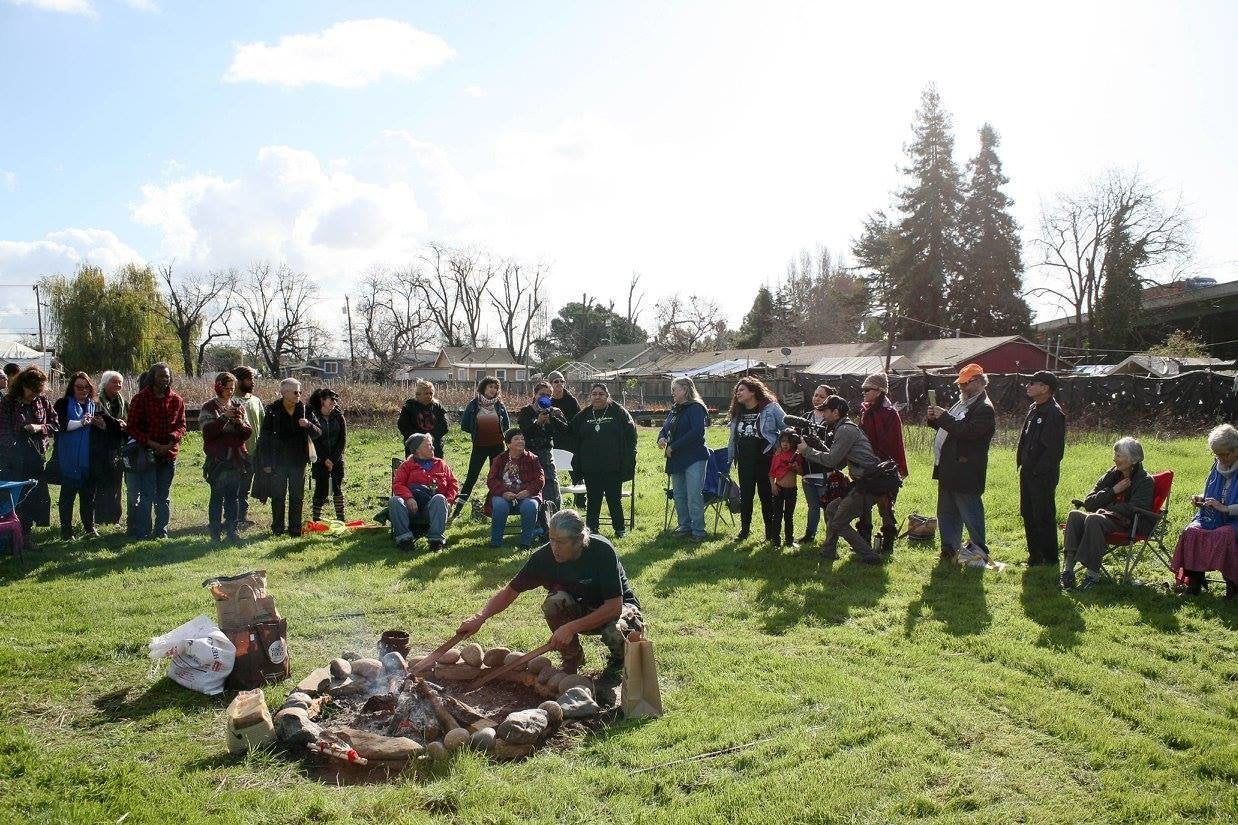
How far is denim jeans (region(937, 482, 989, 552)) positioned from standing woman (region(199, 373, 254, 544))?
22.7 feet

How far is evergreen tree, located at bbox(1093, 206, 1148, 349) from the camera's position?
120 ft

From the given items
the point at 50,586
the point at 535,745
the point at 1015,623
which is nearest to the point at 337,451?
the point at 50,586

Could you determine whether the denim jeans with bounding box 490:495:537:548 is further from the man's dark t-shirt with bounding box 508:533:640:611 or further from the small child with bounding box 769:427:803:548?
the man's dark t-shirt with bounding box 508:533:640:611

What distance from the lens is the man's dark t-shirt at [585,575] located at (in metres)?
4.48

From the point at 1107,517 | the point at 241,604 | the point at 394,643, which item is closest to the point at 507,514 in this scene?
the point at 394,643

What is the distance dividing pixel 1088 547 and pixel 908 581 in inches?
56.0

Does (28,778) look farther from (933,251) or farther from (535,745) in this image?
(933,251)

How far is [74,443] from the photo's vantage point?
800 centimetres

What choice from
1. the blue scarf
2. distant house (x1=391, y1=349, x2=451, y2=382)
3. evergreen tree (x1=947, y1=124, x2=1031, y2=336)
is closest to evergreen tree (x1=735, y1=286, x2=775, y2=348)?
evergreen tree (x1=947, y1=124, x2=1031, y2=336)

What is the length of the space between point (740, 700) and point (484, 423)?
221 inches

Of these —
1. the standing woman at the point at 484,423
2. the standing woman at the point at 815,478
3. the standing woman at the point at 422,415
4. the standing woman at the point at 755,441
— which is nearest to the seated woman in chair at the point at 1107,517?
the standing woman at the point at 815,478

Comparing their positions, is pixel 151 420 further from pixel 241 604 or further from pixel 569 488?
pixel 569 488

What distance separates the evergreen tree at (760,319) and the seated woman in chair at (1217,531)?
50.1 metres

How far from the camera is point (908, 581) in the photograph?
6.63m
